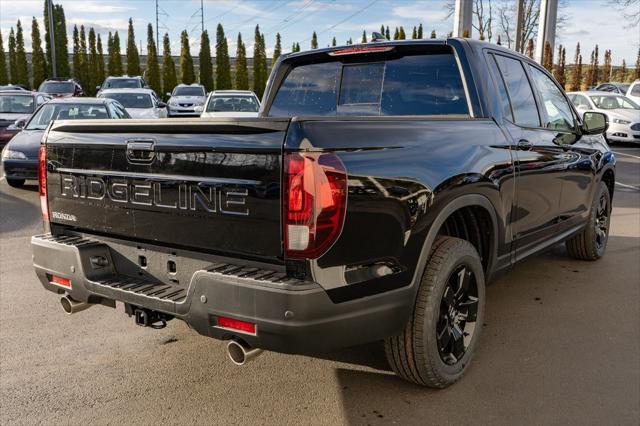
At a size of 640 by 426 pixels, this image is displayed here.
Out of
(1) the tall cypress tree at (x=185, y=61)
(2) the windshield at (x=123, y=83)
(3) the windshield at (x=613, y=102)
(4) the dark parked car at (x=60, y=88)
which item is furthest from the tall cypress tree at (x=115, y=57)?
(3) the windshield at (x=613, y=102)

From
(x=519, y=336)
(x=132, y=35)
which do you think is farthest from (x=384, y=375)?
(x=132, y=35)

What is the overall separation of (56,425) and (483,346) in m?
2.57

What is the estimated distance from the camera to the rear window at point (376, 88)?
12.9ft

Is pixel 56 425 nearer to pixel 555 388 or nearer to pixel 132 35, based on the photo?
pixel 555 388

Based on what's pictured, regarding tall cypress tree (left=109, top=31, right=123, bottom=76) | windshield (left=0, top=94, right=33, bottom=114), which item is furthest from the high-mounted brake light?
tall cypress tree (left=109, top=31, right=123, bottom=76)

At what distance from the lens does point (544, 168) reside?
14.3 feet

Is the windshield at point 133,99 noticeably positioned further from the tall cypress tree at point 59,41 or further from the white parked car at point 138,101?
the tall cypress tree at point 59,41

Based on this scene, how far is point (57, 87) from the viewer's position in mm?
25828

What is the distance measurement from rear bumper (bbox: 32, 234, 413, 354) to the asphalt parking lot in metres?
0.59

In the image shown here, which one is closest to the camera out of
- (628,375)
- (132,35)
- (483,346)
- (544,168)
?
(628,375)

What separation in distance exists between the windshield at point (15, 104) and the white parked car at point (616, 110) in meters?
16.3

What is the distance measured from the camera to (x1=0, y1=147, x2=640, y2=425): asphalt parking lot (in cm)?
309

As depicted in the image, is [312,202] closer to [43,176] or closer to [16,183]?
[43,176]

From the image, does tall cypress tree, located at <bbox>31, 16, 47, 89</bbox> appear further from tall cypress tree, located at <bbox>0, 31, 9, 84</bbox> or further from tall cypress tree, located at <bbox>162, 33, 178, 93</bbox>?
tall cypress tree, located at <bbox>162, 33, 178, 93</bbox>
